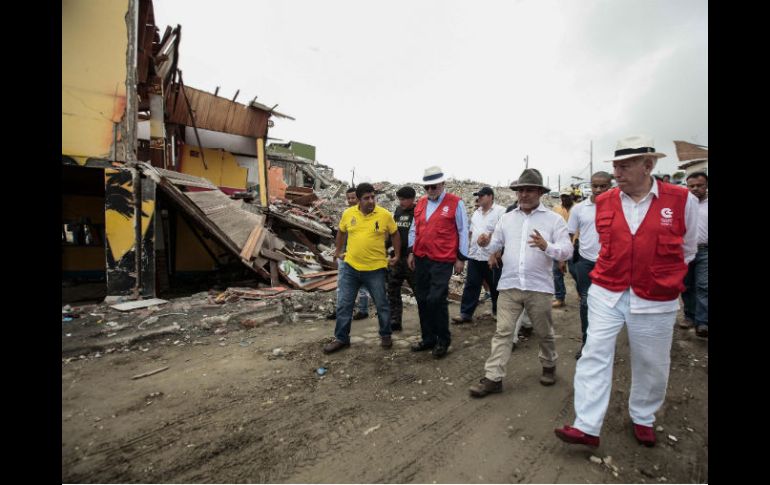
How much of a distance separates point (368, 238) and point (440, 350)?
151cm

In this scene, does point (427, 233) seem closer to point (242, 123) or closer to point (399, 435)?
point (399, 435)

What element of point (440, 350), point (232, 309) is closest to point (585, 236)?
point (440, 350)

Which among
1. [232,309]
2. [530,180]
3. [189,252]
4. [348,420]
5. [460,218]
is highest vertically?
[530,180]

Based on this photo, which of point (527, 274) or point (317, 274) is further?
point (317, 274)

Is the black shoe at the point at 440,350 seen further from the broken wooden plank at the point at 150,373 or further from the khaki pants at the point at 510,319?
the broken wooden plank at the point at 150,373

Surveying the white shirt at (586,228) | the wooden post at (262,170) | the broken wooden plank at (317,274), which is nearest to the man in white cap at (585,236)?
the white shirt at (586,228)

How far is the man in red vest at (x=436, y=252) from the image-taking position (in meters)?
4.14

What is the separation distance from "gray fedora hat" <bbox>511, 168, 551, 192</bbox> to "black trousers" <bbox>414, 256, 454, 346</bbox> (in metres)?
1.20

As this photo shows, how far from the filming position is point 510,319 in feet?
10.8

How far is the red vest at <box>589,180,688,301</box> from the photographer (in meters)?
2.39

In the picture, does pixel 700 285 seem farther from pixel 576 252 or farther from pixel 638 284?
pixel 638 284

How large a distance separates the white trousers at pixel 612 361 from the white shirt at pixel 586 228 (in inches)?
66.8
